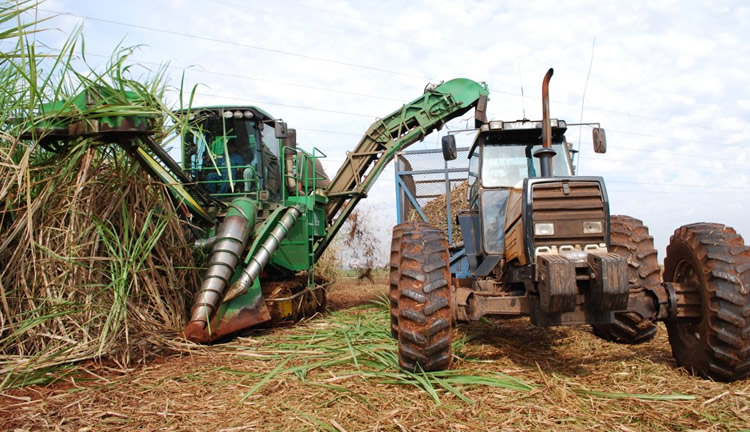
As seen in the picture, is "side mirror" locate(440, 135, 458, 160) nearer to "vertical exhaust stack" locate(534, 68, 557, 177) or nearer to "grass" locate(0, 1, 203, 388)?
"vertical exhaust stack" locate(534, 68, 557, 177)

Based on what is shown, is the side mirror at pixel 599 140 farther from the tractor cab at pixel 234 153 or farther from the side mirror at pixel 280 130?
the tractor cab at pixel 234 153

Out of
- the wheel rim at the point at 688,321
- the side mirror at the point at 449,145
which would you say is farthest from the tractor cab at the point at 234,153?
the wheel rim at the point at 688,321

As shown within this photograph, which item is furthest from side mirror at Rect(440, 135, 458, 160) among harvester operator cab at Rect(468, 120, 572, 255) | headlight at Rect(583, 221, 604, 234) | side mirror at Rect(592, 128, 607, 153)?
headlight at Rect(583, 221, 604, 234)

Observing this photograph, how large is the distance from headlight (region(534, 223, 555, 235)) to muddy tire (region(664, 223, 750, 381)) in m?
0.97

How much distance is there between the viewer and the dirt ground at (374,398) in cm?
287

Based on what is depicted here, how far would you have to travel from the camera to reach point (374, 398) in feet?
10.6

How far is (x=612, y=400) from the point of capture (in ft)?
10.4

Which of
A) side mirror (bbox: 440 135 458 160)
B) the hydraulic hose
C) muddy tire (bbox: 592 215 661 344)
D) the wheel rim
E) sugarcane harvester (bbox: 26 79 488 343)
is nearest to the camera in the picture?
the wheel rim

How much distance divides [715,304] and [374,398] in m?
2.34

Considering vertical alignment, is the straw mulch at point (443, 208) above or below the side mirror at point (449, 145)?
below

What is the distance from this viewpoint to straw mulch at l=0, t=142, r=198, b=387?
396 cm

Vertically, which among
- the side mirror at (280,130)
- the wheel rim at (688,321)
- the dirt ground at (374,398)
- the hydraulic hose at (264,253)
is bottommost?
the dirt ground at (374,398)

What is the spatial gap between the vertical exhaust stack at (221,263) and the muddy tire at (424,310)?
7.33 ft

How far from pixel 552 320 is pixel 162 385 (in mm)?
2779
